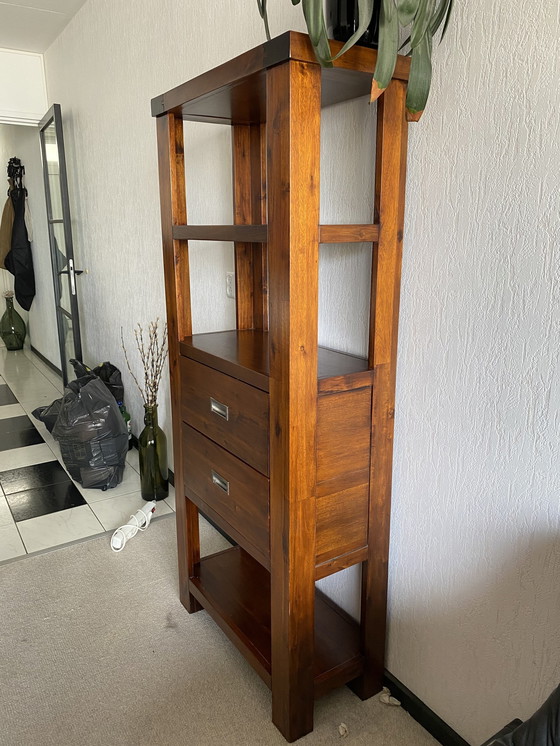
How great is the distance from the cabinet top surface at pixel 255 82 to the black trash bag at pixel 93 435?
1656 mm

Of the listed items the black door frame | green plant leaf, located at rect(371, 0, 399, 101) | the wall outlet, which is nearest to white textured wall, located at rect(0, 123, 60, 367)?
the black door frame

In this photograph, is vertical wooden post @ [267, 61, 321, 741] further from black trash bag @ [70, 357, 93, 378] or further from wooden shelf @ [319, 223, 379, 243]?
black trash bag @ [70, 357, 93, 378]

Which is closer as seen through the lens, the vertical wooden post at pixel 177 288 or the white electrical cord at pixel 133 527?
the vertical wooden post at pixel 177 288

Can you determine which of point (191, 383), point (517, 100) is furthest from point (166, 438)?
point (517, 100)

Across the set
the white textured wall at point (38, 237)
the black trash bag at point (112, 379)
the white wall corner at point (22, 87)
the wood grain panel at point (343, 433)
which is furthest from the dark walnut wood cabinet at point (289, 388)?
the white textured wall at point (38, 237)

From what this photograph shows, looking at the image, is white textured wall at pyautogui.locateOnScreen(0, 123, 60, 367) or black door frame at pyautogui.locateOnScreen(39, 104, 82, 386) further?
white textured wall at pyautogui.locateOnScreen(0, 123, 60, 367)

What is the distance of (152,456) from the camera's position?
2.88 metres

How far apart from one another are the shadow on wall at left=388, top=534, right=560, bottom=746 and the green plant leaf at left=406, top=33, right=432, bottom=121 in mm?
907

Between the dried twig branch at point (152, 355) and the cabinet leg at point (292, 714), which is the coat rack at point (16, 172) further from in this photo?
the cabinet leg at point (292, 714)

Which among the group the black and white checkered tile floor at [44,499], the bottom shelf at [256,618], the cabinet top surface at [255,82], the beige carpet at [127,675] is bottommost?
the beige carpet at [127,675]

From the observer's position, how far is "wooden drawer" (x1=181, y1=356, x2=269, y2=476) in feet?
4.99

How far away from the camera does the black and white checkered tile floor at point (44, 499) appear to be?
2.66 meters

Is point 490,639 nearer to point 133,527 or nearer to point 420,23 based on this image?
point 420,23

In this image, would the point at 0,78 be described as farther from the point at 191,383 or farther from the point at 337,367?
the point at 337,367
